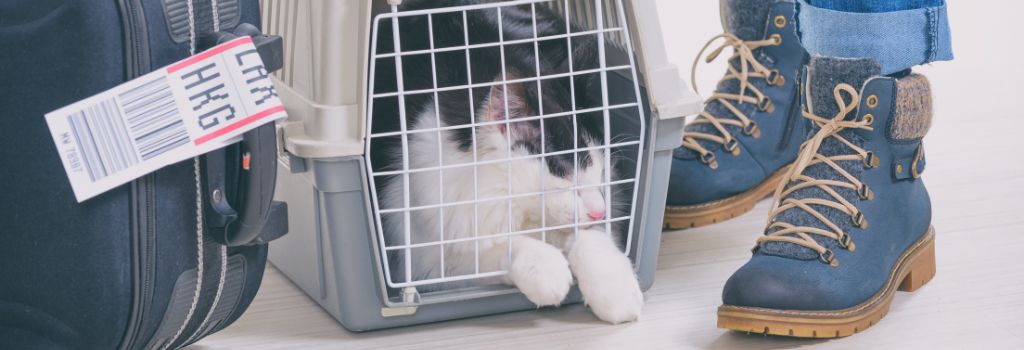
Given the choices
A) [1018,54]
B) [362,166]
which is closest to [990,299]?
[362,166]

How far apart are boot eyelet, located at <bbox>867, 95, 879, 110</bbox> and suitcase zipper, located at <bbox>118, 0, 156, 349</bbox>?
83 centimetres

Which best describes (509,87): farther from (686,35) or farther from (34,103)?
(686,35)

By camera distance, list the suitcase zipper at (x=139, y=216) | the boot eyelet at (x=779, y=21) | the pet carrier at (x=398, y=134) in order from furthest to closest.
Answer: the boot eyelet at (x=779, y=21)
the pet carrier at (x=398, y=134)
the suitcase zipper at (x=139, y=216)

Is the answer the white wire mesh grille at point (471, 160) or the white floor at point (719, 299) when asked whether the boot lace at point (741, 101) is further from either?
the white wire mesh grille at point (471, 160)

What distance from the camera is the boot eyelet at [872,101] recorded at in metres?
1.39

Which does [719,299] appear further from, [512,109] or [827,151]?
[512,109]

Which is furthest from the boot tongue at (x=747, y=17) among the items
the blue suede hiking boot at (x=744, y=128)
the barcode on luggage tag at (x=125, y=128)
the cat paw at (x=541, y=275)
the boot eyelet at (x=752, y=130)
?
the barcode on luggage tag at (x=125, y=128)

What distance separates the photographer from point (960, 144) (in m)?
2.13

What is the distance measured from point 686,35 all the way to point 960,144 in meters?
1.02

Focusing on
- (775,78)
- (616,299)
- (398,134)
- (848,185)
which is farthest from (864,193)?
(398,134)

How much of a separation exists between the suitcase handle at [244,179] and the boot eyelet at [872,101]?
703mm

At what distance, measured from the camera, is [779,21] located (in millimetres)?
1790

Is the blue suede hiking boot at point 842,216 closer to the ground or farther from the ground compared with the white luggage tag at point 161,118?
closer to the ground

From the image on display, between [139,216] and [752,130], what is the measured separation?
3.36 feet
